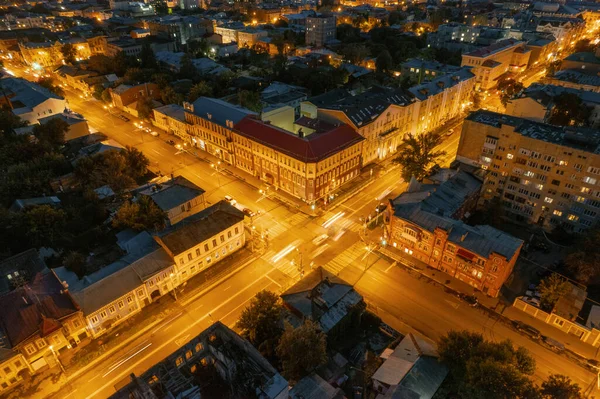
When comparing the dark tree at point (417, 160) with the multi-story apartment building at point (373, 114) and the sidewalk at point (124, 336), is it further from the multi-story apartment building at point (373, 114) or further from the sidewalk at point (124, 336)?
the sidewalk at point (124, 336)

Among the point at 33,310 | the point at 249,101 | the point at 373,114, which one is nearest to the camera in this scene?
the point at 33,310

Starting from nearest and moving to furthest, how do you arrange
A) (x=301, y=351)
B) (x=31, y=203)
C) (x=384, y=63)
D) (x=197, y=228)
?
(x=301, y=351) < (x=197, y=228) < (x=31, y=203) < (x=384, y=63)

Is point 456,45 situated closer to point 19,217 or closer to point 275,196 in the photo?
point 275,196

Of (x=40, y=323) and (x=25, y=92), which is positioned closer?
(x=40, y=323)

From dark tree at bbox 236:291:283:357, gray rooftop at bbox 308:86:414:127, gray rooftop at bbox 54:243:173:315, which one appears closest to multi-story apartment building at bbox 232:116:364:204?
gray rooftop at bbox 308:86:414:127

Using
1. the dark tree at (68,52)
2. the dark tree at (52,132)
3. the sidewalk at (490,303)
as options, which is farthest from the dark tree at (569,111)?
the dark tree at (68,52)

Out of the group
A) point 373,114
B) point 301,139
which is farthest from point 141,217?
point 373,114

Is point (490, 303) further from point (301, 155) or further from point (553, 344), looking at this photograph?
point (301, 155)

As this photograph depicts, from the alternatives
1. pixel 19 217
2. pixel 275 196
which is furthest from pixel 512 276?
pixel 19 217

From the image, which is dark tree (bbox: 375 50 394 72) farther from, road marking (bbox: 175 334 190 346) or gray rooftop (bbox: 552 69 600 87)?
road marking (bbox: 175 334 190 346)
